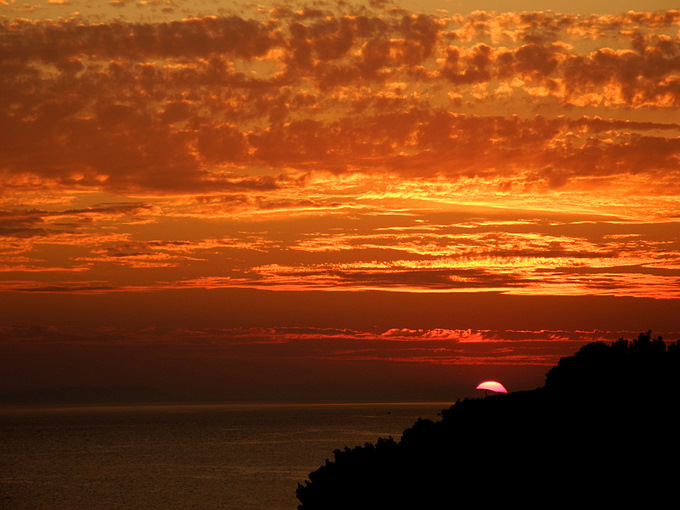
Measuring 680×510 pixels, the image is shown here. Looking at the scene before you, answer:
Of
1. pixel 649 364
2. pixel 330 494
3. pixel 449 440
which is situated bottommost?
pixel 330 494

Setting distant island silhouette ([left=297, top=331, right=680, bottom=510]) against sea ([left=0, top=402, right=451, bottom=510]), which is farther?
sea ([left=0, top=402, right=451, bottom=510])

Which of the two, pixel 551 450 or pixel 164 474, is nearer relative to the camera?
pixel 551 450

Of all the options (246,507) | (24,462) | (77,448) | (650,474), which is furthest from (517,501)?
(77,448)

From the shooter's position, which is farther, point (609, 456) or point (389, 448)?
point (389, 448)

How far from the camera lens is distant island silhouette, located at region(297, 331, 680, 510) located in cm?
3262

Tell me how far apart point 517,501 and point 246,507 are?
183 ft

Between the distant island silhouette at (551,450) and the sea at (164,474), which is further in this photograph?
the sea at (164,474)

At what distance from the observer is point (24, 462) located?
149 meters

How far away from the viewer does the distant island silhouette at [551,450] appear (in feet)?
107

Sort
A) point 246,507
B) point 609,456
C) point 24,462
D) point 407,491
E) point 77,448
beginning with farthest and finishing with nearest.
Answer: point 77,448
point 24,462
point 246,507
point 407,491
point 609,456

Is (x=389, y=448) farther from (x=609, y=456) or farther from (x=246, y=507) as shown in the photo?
(x=246, y=507)

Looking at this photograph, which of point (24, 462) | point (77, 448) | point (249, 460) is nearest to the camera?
point (249, 460)

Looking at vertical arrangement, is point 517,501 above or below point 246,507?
above

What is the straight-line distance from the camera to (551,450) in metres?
35.7
